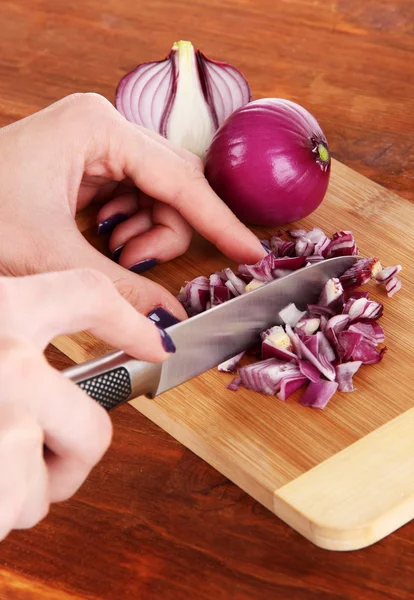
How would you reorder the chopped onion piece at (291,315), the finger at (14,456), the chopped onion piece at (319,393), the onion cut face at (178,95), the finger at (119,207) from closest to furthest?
the finger at (14,456) → the chopped onion piece at (319,393) → the chopped onion piece at (291,315) → the finger at (119,207) → the onion cut face at (178,95)

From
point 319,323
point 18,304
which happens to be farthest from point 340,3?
point 18,304

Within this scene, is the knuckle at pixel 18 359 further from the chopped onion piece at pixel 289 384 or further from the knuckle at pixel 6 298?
the chopped onion piece at pixel 289 384

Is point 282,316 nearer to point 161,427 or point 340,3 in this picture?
point 161,427

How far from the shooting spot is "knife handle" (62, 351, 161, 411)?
3.53 feet

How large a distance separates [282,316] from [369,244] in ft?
1.00

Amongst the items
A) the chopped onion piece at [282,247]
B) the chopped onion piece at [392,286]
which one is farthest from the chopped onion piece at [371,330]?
the chopped onion piece at [282,247]

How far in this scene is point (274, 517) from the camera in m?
1.21

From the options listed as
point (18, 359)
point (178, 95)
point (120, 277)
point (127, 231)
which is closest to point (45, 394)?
point (18, 359)

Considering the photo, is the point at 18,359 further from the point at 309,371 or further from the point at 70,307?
the point at 309,371

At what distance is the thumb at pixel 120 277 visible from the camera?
1393 mm

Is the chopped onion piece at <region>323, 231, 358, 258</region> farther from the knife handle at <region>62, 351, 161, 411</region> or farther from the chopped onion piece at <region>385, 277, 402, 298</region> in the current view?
the knife handle at <region>62, 351, 161, 411</region>

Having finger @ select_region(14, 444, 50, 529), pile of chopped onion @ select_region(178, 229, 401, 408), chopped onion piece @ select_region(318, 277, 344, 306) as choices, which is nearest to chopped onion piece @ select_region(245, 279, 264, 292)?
pile of chopped onion @ select_region(178, 229, 401, 408)

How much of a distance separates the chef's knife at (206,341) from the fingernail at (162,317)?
0.32 feet

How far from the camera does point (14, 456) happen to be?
906 mm
